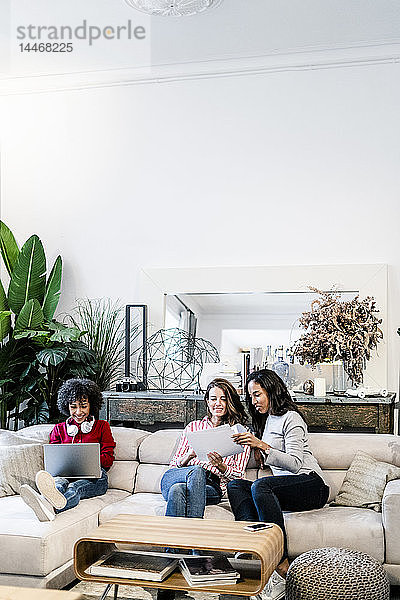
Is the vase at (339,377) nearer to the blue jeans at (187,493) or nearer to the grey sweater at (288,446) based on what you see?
the grey sweater at (288,446)

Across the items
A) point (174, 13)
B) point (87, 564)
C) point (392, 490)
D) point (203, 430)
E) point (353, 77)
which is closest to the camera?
point (87, 564)

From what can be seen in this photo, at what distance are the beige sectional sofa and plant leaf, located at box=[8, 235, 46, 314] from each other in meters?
1.40

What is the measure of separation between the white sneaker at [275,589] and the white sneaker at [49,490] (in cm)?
105

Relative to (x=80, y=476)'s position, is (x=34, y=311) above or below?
above

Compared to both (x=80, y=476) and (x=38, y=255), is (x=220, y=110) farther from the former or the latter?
(x=80, y=476)

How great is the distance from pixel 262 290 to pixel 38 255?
1717 mm

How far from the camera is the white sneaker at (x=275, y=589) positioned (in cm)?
333

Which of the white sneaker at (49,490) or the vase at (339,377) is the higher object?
the vase at (339,377)

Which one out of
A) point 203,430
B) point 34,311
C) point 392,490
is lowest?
point 392,490

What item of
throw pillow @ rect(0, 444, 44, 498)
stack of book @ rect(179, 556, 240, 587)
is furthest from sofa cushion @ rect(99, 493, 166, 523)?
stack of book @ rect(179, 556, 240, 587)

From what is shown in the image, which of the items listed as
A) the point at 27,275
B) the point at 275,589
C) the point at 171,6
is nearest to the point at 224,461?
the point at 275,589

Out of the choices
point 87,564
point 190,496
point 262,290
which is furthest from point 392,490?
point 262,290

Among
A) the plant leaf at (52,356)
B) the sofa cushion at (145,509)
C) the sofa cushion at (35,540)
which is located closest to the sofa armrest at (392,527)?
the sofa cushion at (145,509)

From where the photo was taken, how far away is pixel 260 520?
3615 mm
